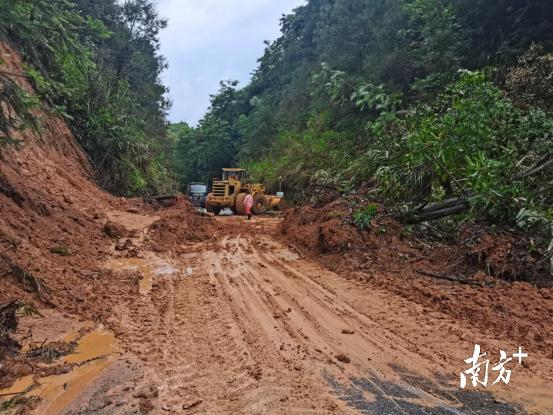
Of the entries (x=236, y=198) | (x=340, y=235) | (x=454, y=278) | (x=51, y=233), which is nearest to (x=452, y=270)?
(x=454, y=278)

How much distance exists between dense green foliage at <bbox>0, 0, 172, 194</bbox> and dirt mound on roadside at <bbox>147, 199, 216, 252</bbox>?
3.74m

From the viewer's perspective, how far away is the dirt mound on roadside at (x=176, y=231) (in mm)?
10977

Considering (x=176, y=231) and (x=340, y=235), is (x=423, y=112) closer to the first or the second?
(x=340, y=235)

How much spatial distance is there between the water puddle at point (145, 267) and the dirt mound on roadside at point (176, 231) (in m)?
1.21

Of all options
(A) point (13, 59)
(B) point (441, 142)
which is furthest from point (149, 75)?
(B) point (441, 142)

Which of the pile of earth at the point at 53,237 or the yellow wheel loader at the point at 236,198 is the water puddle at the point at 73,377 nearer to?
the pile of earth at the point at 53,237

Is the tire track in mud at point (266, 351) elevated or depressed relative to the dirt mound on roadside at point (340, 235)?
depressed

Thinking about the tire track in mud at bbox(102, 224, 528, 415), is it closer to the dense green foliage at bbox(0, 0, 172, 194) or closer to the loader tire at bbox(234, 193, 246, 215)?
the dense green foliage at bbox(0, 0, 172, 194)

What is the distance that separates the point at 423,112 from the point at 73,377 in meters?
12.9

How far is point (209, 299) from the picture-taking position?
21.4ft

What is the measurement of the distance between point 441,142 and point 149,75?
1112 inches

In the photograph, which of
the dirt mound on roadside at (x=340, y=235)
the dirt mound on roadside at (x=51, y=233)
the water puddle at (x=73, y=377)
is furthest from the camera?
the dirt mound on roadside at (x=340, y=235)

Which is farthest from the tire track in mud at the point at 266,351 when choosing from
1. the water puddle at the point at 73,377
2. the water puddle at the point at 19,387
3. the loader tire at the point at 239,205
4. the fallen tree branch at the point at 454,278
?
the loader tire at the point at 239,205

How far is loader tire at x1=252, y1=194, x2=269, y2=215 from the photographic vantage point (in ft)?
80.0
